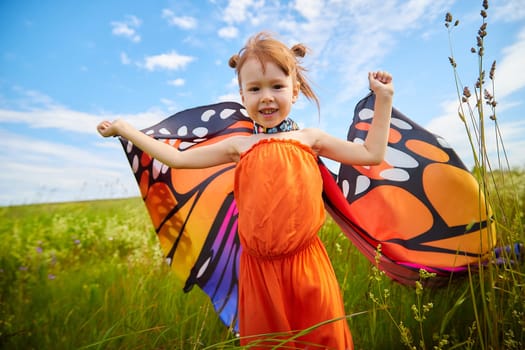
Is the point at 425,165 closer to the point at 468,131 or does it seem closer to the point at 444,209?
the point at 444,209

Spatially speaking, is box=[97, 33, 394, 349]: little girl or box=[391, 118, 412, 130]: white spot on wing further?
box=[391, 118, 412, 130]: white spot on wing

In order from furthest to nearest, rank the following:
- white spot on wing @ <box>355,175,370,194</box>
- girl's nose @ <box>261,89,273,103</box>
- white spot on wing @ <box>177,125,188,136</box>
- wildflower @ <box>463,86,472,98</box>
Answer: white spot on wing @ <box>177,125,188,136</box> < white spot on wing @ <box>355,175,370,194</box> < girl's nose @ <box>261,89,273,103</box> < wildflower @ <box>463,86,472,98</box>

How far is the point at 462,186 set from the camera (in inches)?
77.1

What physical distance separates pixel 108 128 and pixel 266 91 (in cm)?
94

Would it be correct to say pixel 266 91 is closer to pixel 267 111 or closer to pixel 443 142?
pixel 267 111

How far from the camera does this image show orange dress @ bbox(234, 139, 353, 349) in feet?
4.68

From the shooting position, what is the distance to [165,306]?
244cm

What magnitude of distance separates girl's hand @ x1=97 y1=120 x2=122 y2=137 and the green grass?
945mm

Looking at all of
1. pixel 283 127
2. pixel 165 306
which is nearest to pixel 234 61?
pixel 283 127

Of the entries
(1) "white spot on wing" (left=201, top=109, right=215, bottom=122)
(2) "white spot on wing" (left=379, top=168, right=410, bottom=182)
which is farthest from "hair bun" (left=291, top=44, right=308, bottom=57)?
(2) "white spot on wing" (left=379, top=168, right=410, bottom=182)

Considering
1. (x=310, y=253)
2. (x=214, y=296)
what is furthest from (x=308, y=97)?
(x=214, y=296)

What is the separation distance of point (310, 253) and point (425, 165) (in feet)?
3.21

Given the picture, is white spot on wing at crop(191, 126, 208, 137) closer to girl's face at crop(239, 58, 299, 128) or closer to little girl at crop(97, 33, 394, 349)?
little girl at crop(97, 33, 394, 349)

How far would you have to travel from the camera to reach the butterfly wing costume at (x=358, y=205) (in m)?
1.93
